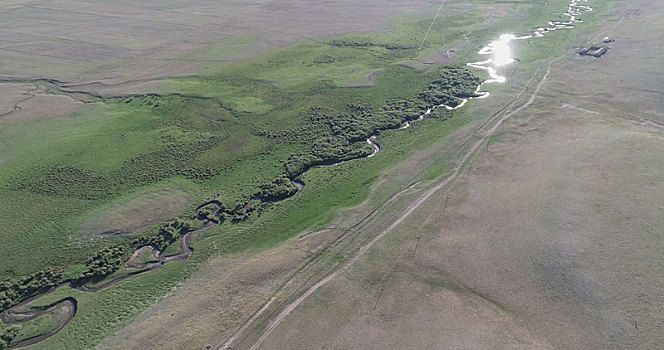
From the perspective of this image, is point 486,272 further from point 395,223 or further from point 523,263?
point 395,223

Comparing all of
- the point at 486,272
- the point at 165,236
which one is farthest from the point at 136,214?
the point at 486,272

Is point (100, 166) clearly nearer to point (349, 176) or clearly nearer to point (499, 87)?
point (349, 176)

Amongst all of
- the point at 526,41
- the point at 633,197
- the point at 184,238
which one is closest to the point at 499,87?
the point at 526,41

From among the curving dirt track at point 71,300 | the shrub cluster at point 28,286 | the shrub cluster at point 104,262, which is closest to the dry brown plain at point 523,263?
the curving dirt track at point 71,300

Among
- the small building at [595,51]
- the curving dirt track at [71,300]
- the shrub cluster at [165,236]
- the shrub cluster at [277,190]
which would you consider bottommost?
the curving dirt track at [71,300]

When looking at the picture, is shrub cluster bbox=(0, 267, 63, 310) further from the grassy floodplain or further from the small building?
the small building

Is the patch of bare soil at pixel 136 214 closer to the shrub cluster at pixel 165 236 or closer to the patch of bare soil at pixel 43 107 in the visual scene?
the shrub cluster at pixel 165 236
